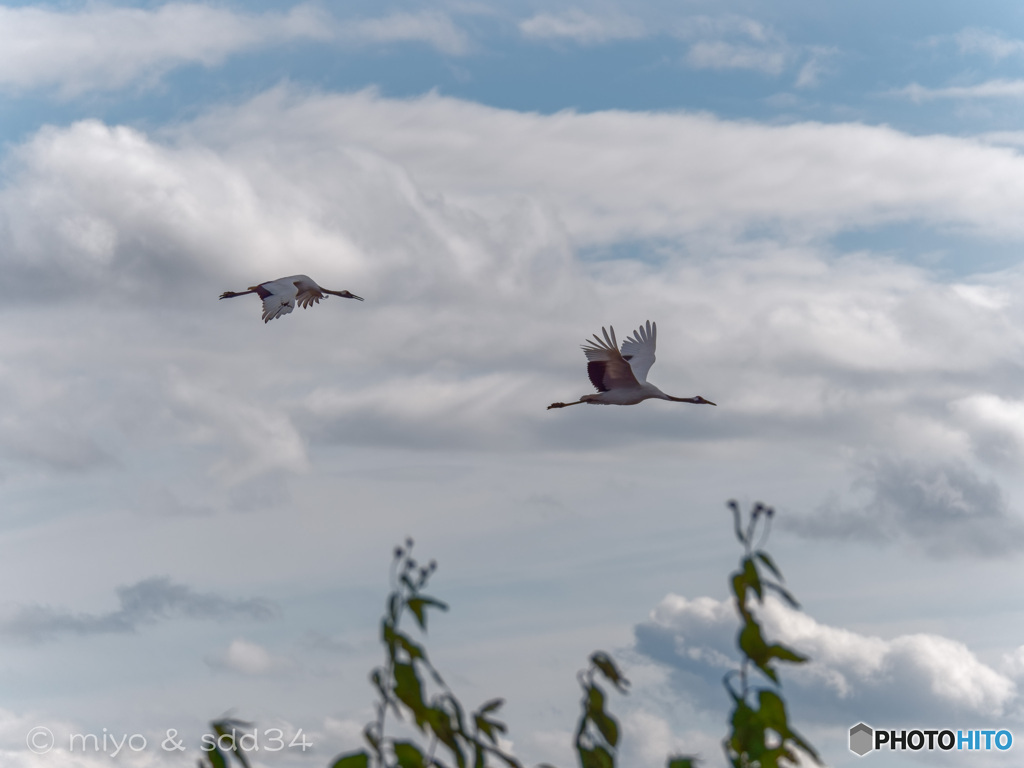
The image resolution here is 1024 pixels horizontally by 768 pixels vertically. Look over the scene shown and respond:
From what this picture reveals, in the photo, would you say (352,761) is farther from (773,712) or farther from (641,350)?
(641,350)

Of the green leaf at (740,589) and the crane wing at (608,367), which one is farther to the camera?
the crane wing at (608,367)

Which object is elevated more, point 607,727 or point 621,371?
point 621,371

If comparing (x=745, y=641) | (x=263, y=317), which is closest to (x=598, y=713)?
(x=745, y=641)

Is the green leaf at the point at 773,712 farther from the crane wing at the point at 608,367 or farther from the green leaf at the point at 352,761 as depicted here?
the crane wing at the point at 608,367

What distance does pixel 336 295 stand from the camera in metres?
56.9

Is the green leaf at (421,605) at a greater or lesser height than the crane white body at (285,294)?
lesser

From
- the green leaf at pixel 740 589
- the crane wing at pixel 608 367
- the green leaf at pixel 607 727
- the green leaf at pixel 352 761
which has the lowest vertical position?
the green leaf at pixel 352 761

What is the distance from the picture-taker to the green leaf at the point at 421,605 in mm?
7016

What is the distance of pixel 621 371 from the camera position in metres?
41.5

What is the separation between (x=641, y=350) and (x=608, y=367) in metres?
3.90

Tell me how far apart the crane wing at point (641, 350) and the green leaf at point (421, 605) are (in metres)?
36.5

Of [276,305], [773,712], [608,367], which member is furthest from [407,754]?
[276,305]

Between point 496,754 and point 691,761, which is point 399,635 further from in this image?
point 691,761

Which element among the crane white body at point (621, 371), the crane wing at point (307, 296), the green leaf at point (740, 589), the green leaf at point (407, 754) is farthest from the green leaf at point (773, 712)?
the crane wing at point (307, 296)
